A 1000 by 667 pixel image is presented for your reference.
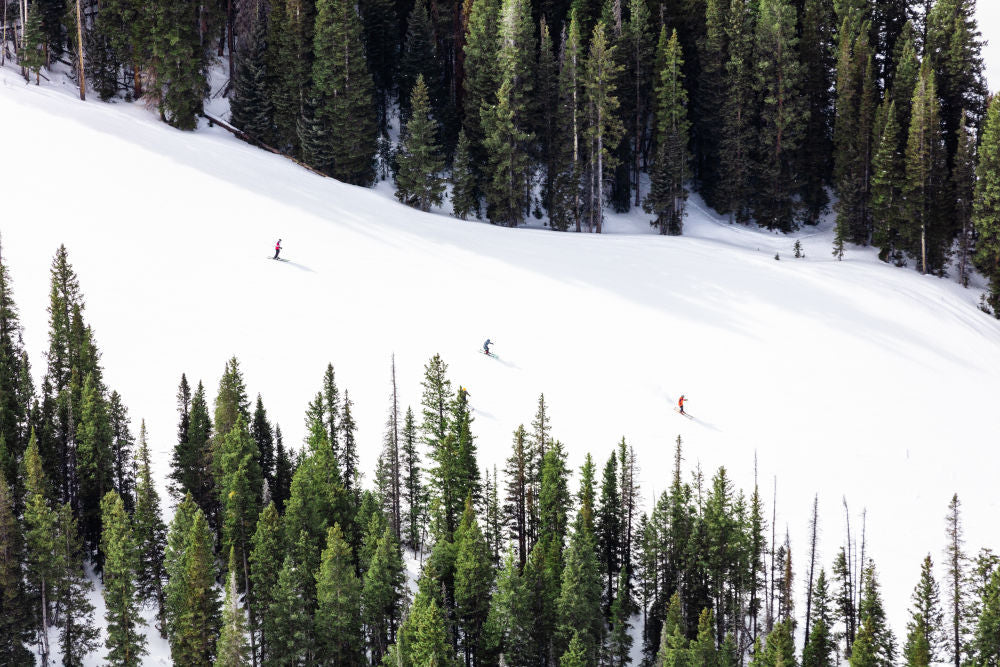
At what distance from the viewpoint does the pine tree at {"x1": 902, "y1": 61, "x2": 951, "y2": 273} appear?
2527 inches

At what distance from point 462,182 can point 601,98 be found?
40.7 feet

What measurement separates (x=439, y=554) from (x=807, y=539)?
1663cm

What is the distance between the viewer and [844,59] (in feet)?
238

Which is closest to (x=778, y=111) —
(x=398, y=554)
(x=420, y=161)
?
(x=420, y=161)

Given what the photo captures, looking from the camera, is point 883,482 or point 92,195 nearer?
point 883,482

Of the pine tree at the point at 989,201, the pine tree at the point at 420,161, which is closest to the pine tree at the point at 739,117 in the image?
the pine tree at the point at 989,201

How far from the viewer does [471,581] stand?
3819 cm

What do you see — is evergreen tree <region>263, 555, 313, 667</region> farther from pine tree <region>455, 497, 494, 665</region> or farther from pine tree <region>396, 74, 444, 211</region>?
pine tree <region>396, 74, 444, 211</region>

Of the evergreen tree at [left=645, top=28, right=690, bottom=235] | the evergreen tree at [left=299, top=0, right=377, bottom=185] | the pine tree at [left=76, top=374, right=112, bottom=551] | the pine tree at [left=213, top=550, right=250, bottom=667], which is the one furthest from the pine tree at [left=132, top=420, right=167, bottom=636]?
the evergreen tree at [left=645, top=28, right=690, bottom=235]

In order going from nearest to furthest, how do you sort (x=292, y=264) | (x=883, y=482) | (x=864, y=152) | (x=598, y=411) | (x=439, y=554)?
(x=439, y=554) < (x=883, y=482) < (x=598, y=411) < (x=292, y=264) < (x=864, y=152)

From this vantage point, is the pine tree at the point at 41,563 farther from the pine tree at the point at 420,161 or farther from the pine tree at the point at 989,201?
the pine tree at the point at 989,201

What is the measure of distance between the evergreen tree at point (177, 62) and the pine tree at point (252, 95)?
296 centimetres

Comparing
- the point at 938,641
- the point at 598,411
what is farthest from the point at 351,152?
the point at 938,641

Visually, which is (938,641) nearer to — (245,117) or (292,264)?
(292,264)
